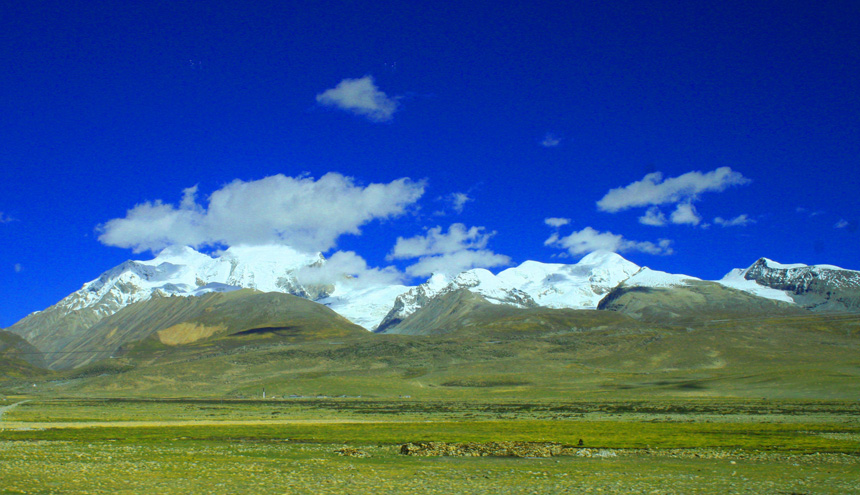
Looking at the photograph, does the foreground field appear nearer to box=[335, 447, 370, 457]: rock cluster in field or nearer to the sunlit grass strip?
the sunlit grass strip

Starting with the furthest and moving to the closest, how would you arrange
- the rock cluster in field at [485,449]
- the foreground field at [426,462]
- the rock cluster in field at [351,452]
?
the rock cluster in field at [485,449] < the rock cluster in field at [351,452] < the foreground field at [426,462]

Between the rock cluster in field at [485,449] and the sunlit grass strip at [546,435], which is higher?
the rock cluster in field at [485,449]

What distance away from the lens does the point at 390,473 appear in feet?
106

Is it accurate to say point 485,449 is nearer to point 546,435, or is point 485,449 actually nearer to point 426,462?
point 426,462

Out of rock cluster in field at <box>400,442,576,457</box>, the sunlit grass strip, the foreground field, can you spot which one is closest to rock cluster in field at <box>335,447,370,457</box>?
the foreground field

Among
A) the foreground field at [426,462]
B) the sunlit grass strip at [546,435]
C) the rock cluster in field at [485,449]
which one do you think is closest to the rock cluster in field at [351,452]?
the foreground field at [426,462]

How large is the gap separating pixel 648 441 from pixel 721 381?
12552 centimetres

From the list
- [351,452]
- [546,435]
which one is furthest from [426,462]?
[546,435]

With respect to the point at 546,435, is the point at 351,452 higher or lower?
higher

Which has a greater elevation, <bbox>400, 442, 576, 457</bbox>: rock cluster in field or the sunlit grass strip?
<bbox>400, 442, 576, 457</bbox>: rock cluster in field

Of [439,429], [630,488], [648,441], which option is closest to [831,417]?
[648,441]

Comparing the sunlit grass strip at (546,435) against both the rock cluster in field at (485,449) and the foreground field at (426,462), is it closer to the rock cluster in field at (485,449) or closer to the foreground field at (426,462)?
the foreground field at (426,462)

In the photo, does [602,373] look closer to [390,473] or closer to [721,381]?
[721,381]

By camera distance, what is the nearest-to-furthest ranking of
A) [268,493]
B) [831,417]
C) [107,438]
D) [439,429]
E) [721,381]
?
[268,493], [107,438], [439,429], [831,417], [721,381]
